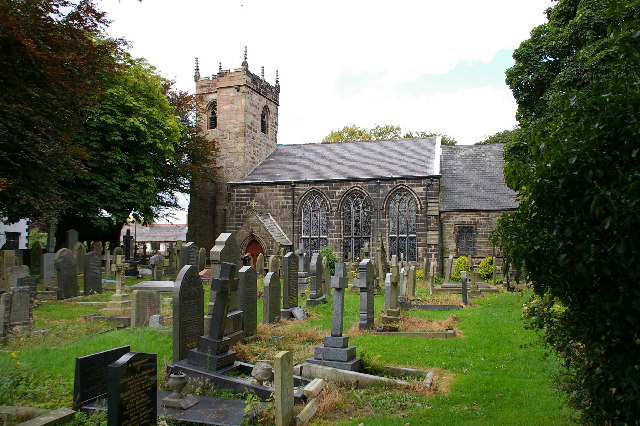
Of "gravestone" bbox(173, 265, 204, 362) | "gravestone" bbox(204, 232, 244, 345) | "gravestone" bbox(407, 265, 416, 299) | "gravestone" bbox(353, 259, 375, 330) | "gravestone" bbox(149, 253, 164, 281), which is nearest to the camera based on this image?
"gravestone" bbox(173, 265, 204, 362)

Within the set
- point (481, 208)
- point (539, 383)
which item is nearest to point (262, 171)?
point (481, 208)

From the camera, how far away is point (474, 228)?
2736 cm

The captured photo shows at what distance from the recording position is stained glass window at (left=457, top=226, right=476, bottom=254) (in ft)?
90.1

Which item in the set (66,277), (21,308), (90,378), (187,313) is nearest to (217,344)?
(187,313)

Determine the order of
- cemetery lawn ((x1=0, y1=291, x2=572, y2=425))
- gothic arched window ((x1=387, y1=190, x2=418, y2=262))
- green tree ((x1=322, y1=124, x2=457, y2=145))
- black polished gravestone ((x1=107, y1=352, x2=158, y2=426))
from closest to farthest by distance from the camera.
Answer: black polished gravestone ((x1=107, y1=352, x2=158, y2=426))
cemetery lawn ((x1=0, y1=291, x2=572, y2=425))
gothic arched window ((x1=387, y1=190, x2=418, y2=262))
green tree ((x1=322, y1=124, x2=457, y2=145))

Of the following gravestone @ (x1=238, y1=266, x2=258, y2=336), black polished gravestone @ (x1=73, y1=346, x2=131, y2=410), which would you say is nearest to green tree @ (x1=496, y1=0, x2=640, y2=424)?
black polished gravestone @ (x1=73, y1=346, x2=131, y2=410)

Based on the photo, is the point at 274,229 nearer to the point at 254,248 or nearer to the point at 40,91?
the point at 254,248

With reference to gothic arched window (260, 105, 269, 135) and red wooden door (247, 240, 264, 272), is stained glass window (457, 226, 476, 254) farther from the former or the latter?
gothic arched window (260, 105, 269, 135)

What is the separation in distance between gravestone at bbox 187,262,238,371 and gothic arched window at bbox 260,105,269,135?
2764 centimetres

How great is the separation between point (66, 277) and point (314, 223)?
53.8ft

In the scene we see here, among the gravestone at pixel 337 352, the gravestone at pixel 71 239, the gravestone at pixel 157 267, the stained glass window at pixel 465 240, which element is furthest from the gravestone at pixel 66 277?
the stained glass window at pixel 465 240

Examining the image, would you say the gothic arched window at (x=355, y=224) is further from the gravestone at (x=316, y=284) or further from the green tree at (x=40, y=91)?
the green tree at (x=40, y=91)

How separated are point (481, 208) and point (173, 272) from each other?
1572 centimetres

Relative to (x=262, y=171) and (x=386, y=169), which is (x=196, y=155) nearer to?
(x=262, y=171)
